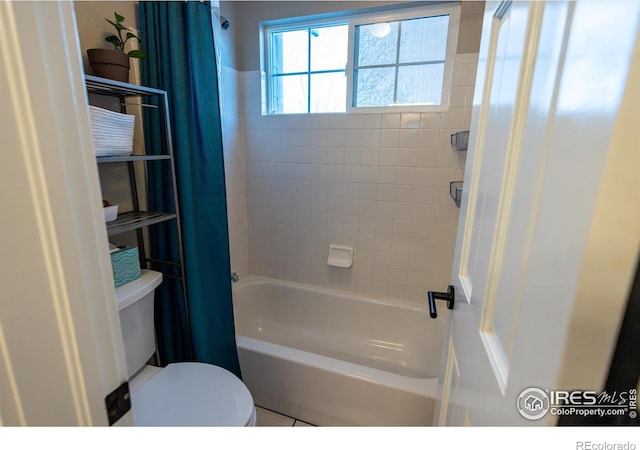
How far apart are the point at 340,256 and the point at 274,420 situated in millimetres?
1042

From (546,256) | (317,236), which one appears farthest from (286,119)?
(546,256)

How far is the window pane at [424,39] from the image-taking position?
1.74 metres

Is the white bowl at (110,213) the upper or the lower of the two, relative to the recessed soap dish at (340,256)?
upper

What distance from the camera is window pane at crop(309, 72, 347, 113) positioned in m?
1.99

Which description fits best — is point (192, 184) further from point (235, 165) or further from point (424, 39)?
point (424, 39)

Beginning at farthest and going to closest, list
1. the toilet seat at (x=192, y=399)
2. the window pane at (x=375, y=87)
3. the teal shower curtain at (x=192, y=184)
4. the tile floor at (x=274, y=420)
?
the window pane at (x=375, y=87)
the tile floor at (x=274, y=420)
the teal shower curtain at (x=192, y=184)
the toilet seat at (x=192, y=399)

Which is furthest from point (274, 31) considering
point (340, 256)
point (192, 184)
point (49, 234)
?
point (49, 234)

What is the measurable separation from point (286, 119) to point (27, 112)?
5.98 ft

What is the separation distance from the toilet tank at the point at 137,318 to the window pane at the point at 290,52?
1610mm

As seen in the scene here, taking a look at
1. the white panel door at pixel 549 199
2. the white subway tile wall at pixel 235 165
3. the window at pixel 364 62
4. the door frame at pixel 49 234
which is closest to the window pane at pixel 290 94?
the window at pixel 364 62

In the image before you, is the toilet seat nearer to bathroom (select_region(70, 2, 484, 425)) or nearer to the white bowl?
bathroom (select_region(70, 2, 484, 425))

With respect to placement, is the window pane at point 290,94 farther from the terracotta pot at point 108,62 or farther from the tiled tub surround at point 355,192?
the terracotta pot at point 108,62

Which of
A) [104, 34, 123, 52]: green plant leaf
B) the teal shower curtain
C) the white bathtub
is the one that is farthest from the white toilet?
[104, 34, 123, 52]: green plant leaf

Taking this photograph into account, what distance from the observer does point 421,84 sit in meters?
1.83
